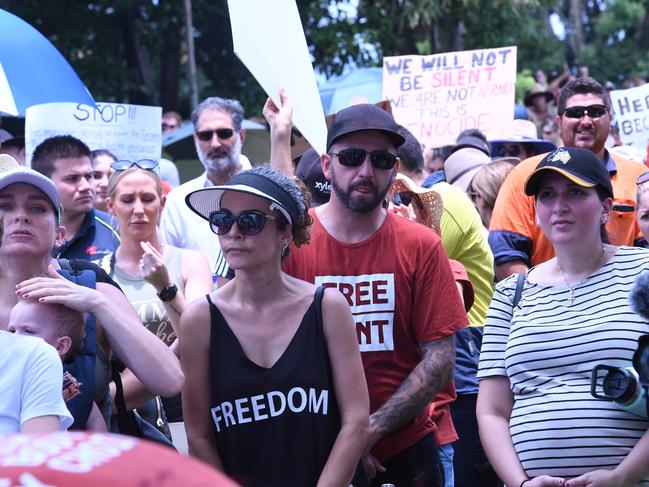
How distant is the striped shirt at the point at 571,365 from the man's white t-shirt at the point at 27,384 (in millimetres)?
1535

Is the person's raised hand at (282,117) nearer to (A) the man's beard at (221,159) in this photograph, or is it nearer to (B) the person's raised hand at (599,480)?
(B) the person's raised hand at (599,480)

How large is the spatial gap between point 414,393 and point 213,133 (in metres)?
3.34

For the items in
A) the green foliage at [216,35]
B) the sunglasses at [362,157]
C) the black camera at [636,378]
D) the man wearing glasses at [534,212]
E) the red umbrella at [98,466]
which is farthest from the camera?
the green foliage at [216,35]

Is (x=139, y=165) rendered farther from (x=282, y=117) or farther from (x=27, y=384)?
(x=27, y=384)

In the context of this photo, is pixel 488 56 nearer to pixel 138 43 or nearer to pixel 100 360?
pixel 100 360

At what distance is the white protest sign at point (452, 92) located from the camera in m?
9.73

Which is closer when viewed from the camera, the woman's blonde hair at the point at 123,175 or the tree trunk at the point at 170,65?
the woman's blonde hair at the point at 123,175

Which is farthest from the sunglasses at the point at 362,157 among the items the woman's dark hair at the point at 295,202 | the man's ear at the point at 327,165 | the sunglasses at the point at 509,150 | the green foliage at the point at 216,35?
the green foliage at the point at 216,35

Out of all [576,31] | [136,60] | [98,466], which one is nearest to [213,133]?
[98,466]

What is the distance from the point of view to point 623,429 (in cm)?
365

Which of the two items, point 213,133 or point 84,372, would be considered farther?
point 213,133

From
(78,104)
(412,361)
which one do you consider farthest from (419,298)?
(78,104)

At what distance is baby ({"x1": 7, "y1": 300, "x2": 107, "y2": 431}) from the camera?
3.38 m

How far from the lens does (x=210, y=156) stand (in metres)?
6.88
